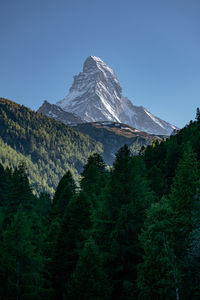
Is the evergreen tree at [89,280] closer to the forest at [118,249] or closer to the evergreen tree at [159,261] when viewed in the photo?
the forest at [118,249]

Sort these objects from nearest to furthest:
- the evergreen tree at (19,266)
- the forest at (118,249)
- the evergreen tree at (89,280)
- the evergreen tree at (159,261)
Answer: the evergreen tree at (159,261)
the evergreen tree at (89,280)
the forest at (118,249)
the evergreen tree at (19,266)

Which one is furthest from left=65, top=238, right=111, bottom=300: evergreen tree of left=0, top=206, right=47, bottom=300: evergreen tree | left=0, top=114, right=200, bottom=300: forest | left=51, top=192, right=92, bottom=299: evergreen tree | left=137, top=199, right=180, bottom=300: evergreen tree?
left=51, top=192, right=92, bottom=299: evergreen tree

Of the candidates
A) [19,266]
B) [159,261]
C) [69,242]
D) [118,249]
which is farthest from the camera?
[69,242]

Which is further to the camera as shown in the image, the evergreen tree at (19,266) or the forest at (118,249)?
the evergreen tree at (19,266)

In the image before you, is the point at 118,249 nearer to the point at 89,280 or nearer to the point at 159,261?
the point at 89,280

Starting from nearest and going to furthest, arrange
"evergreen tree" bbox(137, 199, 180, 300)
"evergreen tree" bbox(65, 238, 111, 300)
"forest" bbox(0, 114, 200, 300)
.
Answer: "evergreen tree" bbox(137, 199, 180, 300)
"evergreen tree" bbox(65, 238, 111, 300)
"forest" bbox(0, 114, 200, 300)

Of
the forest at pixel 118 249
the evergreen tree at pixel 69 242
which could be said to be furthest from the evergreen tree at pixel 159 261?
the evergreen tree at pixel 69 242

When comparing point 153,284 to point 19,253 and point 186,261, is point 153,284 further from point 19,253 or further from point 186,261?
point 19,253

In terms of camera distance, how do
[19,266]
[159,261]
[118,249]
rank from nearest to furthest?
[159,261] → [19,266] → [118,249]

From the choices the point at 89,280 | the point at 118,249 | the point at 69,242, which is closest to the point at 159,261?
the point at 89,280

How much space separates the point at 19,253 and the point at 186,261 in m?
12.4

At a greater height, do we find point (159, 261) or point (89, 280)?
point (159, 261)

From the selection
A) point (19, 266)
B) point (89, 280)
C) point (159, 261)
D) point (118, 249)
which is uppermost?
point (118, 249)

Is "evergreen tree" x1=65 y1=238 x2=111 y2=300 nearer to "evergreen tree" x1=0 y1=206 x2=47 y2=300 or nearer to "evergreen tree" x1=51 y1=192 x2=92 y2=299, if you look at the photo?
"evergreen tree" x1=0 y1=206 x2=47 y2=300
